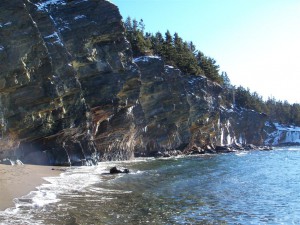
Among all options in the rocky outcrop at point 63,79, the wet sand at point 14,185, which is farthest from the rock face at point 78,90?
the wet sand at point 14,185

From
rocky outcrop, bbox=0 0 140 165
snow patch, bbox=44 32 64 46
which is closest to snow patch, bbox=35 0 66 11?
rocky outcrop, bbox=0 0 140 165

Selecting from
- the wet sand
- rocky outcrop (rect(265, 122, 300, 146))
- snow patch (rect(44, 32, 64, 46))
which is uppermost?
snow patch (rect(44, 32, 64, 46))

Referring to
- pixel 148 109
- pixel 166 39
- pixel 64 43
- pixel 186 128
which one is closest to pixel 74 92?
pixel 64 43

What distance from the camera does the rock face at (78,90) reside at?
113ft

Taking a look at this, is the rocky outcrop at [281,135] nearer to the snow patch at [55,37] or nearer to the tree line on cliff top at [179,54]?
the tree line on cliff top at [179,54]

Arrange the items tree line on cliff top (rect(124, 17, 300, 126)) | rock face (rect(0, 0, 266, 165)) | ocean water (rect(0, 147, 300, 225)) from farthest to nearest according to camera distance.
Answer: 1. tree line on cliff top (rect(124, 17, 300, 126))
2. rock face (rect(0, 0, 266, 165))
3. ocean water (rect(0, 147, 300, 225))

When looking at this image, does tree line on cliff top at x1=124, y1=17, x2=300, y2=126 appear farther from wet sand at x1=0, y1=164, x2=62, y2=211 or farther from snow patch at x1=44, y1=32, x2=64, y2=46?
wet sand at x1=0, y1=164, x2=62, y2=211

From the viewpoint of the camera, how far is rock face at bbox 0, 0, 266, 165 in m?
34.6

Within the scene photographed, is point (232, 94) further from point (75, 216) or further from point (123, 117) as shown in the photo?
point (75, 216)

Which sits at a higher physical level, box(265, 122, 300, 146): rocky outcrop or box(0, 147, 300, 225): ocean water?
box(265, 122, 300, 146): rocky outcrop

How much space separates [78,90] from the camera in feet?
137

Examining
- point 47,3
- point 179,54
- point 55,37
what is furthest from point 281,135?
point 55,37

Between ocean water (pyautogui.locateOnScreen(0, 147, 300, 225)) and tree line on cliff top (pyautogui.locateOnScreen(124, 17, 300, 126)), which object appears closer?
ocean water (pyautogui.locateOnScreen(0, 147, 300, 225))

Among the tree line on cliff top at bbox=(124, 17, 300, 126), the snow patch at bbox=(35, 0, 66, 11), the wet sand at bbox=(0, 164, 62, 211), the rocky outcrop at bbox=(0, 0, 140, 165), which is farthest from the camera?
the tree line on cliff top at bbox=(124, 17, 300, 126)
